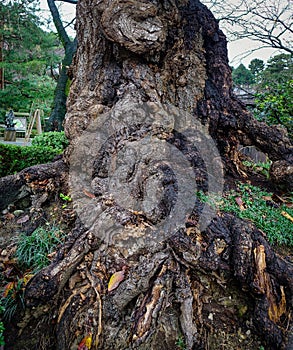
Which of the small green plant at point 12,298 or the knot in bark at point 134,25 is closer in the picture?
the small green plant at point 12,298

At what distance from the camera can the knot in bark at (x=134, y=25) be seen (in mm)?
2445

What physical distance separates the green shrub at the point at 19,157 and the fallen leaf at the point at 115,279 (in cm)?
329

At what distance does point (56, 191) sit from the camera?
9.55 feet

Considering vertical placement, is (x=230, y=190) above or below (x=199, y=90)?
below

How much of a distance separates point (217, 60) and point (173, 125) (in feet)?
3.36

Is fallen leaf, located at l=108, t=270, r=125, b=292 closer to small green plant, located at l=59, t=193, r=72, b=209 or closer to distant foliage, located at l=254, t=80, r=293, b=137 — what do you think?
small green plant, located at l=59, t=193, r=72, b=209

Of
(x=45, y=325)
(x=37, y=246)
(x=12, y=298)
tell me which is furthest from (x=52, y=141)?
(x=45, y=325)

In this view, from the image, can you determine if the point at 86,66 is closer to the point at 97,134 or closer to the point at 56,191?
the point at 97,134

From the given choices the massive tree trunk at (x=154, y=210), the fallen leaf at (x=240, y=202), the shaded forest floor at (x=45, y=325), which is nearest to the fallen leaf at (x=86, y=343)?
the massive tree trunk at (x=154, y=210)

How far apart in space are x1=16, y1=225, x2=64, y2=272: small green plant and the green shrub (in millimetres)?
2308

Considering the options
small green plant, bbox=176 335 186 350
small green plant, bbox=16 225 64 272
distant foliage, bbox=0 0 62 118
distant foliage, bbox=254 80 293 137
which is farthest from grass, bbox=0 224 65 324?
distant foliage, bbox=0 0 62 118

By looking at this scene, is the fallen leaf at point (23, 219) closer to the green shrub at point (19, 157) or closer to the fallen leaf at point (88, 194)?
the fallen leaf at point (88, 194)

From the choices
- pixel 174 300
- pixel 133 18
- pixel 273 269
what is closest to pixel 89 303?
pixel 174 300

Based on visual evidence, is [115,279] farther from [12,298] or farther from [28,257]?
[28,257]
